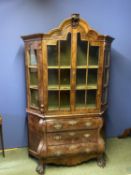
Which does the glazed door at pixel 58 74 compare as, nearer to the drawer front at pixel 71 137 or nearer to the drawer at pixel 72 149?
the drawer front at pixel 71 137

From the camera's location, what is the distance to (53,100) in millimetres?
2189

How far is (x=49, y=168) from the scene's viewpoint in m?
2.28

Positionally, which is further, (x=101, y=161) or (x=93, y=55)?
(x=101, y=161)

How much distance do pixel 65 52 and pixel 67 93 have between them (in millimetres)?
467

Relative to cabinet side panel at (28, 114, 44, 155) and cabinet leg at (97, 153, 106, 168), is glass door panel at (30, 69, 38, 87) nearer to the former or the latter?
cabinet side panel at (28, 114, 44, 155)

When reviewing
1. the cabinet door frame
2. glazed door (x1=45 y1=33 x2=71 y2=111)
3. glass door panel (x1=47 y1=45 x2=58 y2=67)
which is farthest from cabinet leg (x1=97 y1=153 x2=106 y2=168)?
glass door panel (x1=47 y1=45 x2=58 y2=67)

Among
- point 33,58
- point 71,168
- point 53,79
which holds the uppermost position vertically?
point 33,58

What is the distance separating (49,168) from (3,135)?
0.80 m

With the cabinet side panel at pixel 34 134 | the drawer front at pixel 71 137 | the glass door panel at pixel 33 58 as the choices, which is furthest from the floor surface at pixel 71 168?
the glass door panel at pixel 33 58

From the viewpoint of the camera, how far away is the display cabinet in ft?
6.62

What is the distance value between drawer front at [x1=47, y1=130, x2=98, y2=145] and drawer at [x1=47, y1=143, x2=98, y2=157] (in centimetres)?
5

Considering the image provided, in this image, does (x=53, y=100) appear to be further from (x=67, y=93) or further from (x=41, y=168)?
(x=41, y=168)

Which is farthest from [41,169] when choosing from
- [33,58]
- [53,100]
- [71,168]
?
[33,58]

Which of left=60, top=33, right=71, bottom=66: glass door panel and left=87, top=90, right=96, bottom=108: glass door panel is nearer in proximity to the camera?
left=60, top=33, right=71, bottom=66: glass door panel
